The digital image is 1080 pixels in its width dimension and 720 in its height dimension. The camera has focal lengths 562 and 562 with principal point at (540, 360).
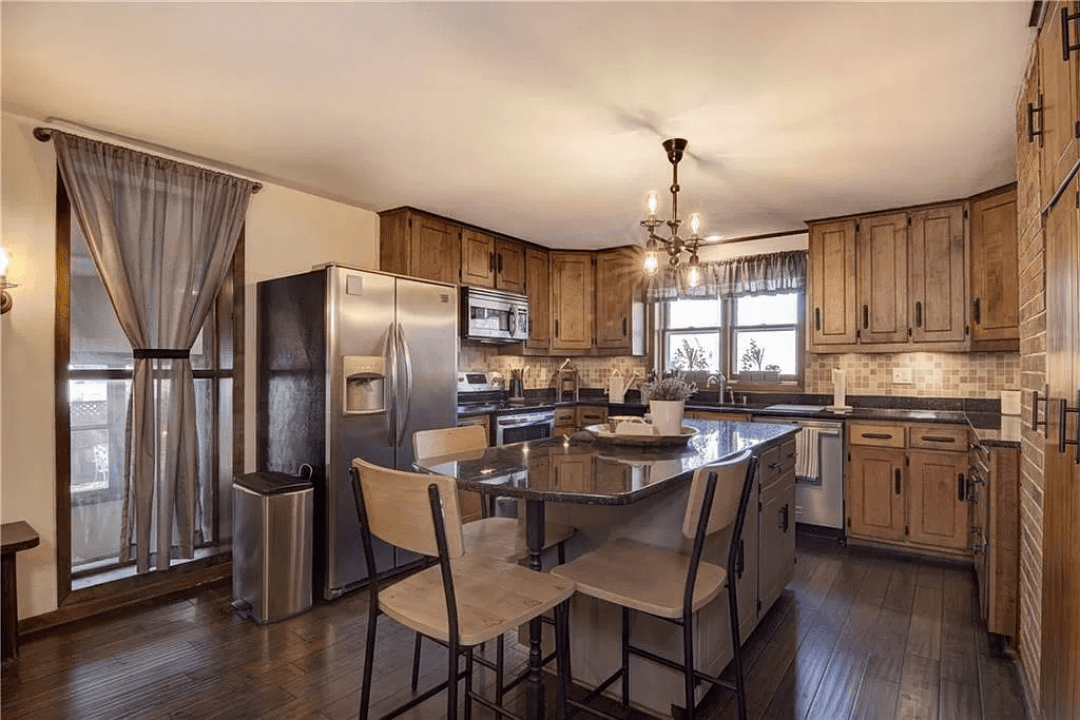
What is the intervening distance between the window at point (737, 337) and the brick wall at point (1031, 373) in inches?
102

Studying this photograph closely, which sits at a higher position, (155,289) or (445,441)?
(155,289)

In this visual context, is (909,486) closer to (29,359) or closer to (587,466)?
(587,466)

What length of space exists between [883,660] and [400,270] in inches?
139

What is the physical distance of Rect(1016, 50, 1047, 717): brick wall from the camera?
6.06 ft

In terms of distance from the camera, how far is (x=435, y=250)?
4.27 meters

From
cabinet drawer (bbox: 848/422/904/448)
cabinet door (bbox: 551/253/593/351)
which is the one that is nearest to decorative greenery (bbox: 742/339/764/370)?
cabinet drawer (bbox: 848/422/904/448)

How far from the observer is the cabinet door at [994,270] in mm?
3510

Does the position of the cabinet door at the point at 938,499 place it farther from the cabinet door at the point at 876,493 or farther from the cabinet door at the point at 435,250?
the cabinet door at the point at 435,250

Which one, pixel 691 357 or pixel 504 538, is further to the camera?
pixel 691 357

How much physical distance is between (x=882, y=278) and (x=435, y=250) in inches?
130

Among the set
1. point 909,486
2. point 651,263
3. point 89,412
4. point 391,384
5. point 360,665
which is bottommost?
point 360,665

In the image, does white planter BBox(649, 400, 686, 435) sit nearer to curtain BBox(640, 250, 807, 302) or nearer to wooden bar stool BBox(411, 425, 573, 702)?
wooden bar stool BBox(411, 425, 573, 702)

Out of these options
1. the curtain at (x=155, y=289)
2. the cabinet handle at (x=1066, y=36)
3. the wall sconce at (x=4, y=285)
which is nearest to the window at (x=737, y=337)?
the cabinet handle at (x=1066, y=36)

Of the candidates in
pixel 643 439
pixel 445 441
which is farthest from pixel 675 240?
pixel 445 441
